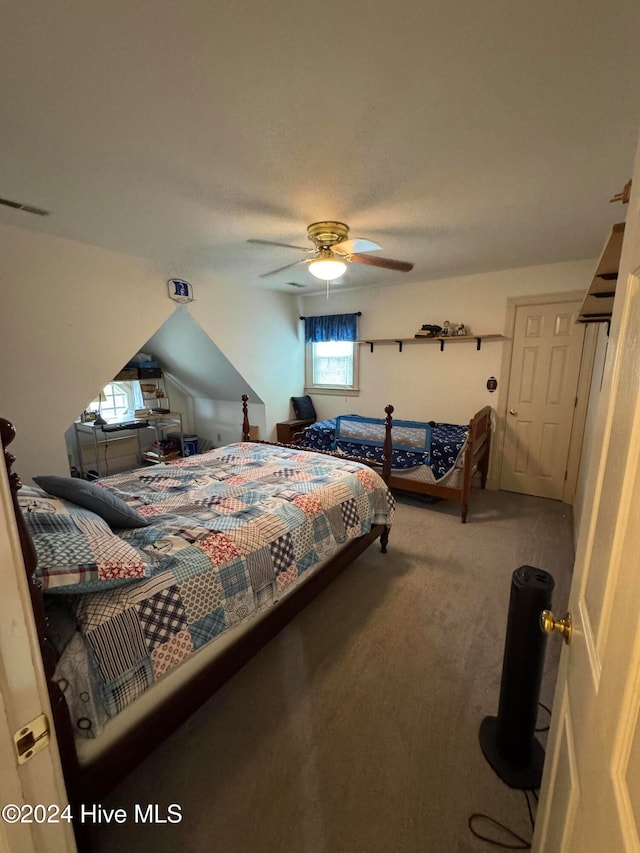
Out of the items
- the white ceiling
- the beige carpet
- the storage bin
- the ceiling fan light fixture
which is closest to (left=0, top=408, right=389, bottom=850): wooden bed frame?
the beige carpet

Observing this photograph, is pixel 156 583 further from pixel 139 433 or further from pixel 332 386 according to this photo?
pixel 139 433

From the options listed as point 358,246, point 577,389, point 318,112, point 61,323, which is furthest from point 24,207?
point 577,389

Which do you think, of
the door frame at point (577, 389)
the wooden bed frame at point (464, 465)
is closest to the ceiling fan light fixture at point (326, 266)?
the wooden bed frame at point (464, 465)

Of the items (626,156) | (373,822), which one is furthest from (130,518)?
(626,156)

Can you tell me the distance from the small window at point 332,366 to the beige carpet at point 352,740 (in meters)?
3.18

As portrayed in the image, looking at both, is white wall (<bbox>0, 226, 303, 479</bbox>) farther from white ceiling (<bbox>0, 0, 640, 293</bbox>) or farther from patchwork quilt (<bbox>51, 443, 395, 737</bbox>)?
patchwork quilt (<bbox>51, 443, 395, 737</bbox>)

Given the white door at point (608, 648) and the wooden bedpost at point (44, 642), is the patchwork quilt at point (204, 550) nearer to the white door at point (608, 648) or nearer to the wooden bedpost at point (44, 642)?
the wooden bedpost at point (44, 642)

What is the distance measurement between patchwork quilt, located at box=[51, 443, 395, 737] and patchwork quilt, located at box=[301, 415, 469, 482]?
976mm

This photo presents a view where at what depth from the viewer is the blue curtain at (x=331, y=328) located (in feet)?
15.8

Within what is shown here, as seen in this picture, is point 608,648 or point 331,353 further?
point 331,353

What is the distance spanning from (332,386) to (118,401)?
10.0 feet

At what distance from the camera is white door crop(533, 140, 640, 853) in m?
0.44

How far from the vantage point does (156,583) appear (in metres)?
1.29

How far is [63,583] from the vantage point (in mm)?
1061
